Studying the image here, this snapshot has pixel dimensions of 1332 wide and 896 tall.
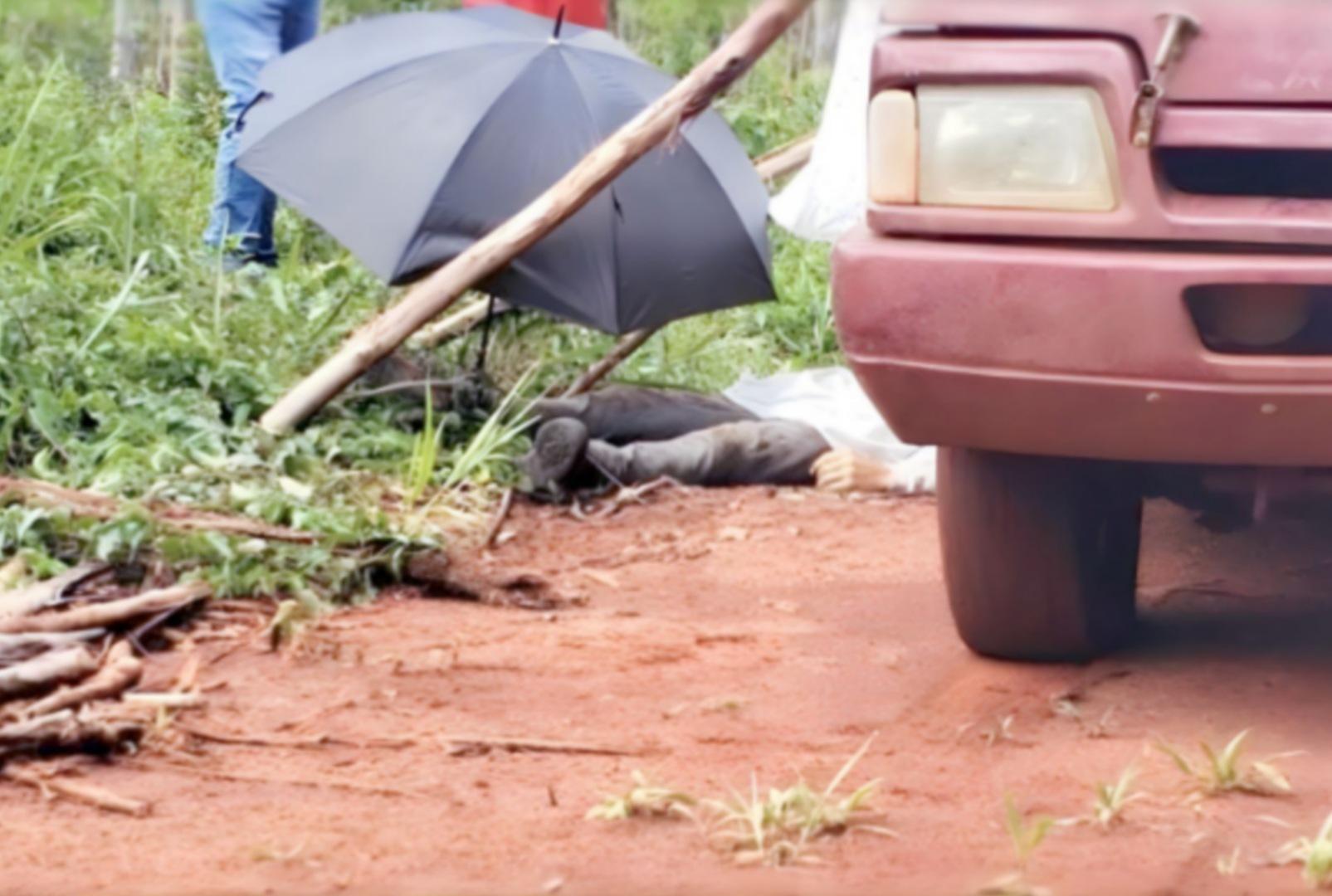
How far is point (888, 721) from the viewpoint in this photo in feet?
10.3

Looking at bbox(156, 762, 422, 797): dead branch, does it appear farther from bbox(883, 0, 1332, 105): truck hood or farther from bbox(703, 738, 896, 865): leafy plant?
bbox(883, 0, 1332, 105): truck hood

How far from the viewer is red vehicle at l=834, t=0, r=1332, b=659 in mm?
2619

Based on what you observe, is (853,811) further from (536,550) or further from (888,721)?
(536,550)

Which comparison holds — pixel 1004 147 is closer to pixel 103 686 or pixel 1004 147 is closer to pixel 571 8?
pixel 103 686

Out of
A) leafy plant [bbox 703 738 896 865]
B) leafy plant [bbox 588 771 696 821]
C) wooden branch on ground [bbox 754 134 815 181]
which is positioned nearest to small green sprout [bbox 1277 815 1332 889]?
leafy plant [bbox 703 738 896 865]

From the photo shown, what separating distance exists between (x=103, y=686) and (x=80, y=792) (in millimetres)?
455

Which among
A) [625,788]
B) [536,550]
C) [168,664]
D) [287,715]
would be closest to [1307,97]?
[625,788]

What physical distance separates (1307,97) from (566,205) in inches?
102

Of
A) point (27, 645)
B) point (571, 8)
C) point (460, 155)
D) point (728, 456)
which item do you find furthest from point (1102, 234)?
point (571, 8)

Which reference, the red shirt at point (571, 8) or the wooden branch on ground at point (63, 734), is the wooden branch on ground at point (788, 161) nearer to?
the red shirt at point (571, 8)

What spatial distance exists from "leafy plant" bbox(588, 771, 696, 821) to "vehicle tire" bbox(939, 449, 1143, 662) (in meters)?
0.85

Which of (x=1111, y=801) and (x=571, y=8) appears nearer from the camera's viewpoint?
(x=1111, y=801)

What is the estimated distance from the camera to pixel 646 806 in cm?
259

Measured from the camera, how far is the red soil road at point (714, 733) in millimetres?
2396
